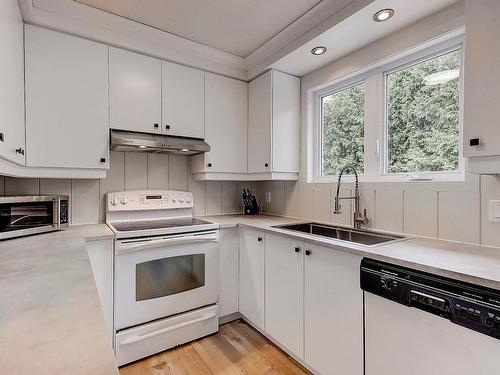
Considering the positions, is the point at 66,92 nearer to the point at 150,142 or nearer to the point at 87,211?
the point at 150,142

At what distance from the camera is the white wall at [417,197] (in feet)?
4.82

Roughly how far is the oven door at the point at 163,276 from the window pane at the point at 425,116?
1515 mm

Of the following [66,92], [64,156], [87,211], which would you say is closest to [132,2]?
[66,92]

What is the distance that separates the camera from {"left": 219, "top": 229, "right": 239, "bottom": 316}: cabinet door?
7.48ft

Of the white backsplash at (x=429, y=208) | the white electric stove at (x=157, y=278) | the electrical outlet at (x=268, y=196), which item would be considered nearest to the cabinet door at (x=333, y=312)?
the white backsplash at (x=429, y=208)

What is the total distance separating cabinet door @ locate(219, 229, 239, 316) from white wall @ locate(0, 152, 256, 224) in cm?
56

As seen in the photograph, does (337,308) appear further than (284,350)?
No

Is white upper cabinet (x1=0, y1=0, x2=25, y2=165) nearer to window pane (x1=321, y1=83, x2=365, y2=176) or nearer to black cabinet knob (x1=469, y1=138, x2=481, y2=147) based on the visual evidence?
black cabinet knob (x1=469, y1=138, x2=481, y2=147)

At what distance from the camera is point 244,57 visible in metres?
2.53

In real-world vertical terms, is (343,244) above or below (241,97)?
below

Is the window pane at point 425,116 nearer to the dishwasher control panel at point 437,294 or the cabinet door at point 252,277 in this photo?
the dishwasher control panel at point 437,294

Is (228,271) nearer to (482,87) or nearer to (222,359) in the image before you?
(222,359)

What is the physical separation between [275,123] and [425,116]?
1.12m

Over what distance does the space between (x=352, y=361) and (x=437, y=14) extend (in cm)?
199
